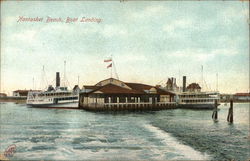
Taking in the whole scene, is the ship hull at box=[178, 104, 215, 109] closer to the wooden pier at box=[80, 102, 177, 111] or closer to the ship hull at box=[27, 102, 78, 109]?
the wooden pier at box=[80, 102, 177, 111]

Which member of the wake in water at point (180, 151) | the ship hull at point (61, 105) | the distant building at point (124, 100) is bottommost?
the wake in water at point (180, 151)

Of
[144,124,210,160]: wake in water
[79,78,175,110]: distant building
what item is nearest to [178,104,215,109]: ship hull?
[79,78,175,110]: distant building

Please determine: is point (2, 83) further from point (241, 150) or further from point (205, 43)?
point (241, 150)

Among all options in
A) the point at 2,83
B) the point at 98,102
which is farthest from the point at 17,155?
the point at 98,102

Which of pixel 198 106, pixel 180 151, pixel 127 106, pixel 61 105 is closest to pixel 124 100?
pixel 127 106

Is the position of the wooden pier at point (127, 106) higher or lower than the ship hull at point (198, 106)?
higher

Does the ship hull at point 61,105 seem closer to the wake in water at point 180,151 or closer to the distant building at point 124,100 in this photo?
the distant building at point 124,100

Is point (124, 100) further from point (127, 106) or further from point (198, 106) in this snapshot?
point (198, 106)

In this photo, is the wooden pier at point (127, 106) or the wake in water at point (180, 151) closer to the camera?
the wake in water at point (180, 151)

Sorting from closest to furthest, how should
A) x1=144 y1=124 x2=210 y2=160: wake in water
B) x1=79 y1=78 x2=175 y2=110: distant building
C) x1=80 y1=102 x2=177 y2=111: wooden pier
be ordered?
x1=144 y1=124 x2=210 y2=160: wake in water
x1=79 y1=78 x2=175 y2=110: distant building
x1=80 y1=102 x2=177 y2=111: wooden pier

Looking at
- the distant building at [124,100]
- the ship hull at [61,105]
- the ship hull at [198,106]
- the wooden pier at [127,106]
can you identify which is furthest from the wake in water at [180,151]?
the ship hull at [198,106]

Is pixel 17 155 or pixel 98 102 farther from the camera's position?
pixel 98 102
